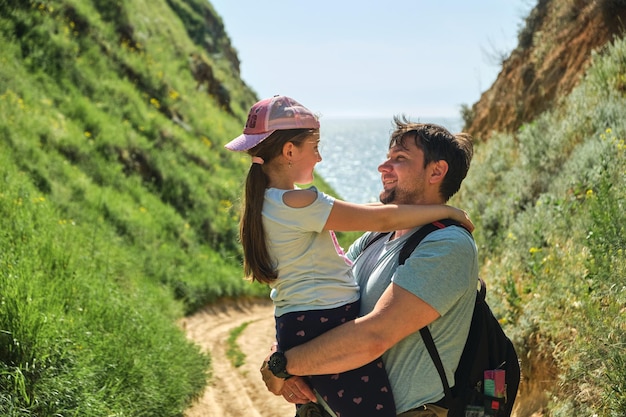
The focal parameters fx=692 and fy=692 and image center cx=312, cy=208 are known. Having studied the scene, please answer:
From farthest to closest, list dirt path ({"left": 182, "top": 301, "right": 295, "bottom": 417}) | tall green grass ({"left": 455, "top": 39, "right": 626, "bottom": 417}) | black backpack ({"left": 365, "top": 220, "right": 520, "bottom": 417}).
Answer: dirt path ({"left": 182, "top": 301, "right": 295, "bottom": 417}), tall green grass ({"left": 455, "top": 39, "right": 626, "bottom": 417}), black backpack ({"left": 365, "top": 220, "right": 520, "bottom": 417})

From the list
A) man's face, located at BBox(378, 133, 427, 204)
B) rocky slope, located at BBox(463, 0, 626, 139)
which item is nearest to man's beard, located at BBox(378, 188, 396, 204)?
man's face, located at BBox(378, 133, 427, 204)

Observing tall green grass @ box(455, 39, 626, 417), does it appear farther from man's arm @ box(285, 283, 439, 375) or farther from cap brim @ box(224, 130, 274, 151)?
cap brim @ box(224, 130, 274, 151)

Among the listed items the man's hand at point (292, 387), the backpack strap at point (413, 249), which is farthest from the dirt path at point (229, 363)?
the backpack strap at point (413, 249)

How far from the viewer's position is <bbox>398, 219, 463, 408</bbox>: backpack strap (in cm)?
272

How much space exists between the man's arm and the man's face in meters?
0.54

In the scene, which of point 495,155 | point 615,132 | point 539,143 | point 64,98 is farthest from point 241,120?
point 615,132

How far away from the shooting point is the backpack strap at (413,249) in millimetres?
2719

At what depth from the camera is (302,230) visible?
9.50 ft

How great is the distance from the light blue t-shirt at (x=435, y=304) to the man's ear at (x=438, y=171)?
0.29m

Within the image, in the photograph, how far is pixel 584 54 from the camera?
35.0 feet

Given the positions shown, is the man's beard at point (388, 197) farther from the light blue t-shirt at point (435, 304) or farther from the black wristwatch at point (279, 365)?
the black wristwatch at point (279, 365)

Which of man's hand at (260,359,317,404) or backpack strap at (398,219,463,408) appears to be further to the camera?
man's hand at (260,359,317,404)

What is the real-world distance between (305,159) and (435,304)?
866 mm

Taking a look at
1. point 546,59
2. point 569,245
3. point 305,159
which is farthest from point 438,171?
point 546,59
